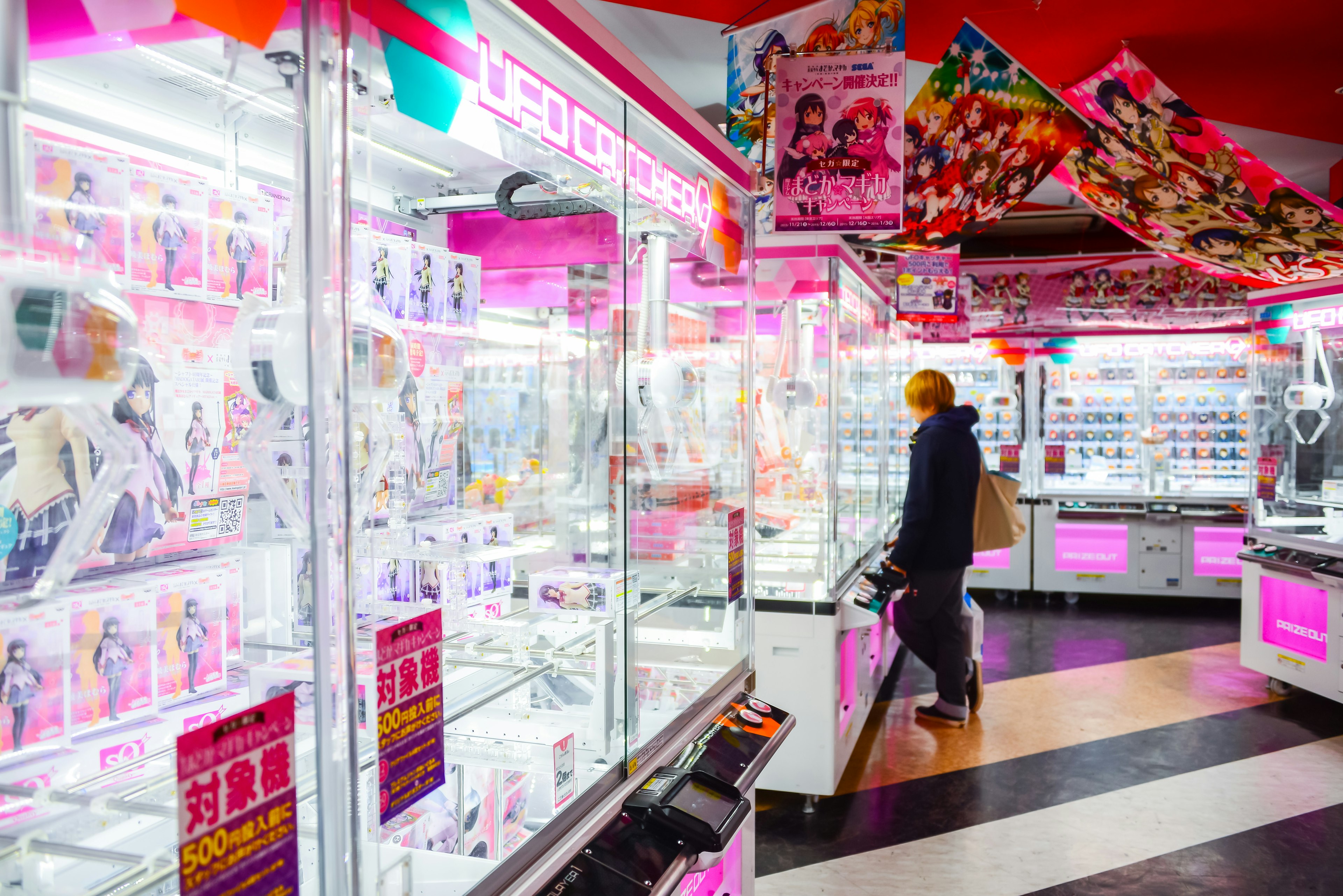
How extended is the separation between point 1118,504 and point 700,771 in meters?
6.98

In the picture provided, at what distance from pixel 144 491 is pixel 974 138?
374cm

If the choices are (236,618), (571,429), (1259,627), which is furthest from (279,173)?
(1259,627)

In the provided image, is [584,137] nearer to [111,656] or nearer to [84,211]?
[84,211]

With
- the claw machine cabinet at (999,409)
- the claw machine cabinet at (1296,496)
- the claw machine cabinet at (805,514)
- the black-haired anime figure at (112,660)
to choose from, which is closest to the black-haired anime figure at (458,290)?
the black-haired anime figure at (112,660)

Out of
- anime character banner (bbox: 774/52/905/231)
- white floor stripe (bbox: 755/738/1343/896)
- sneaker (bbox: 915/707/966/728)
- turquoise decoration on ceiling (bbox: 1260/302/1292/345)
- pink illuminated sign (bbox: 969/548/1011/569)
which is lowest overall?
white floor stripe (bbox: 755/738/1343/896)

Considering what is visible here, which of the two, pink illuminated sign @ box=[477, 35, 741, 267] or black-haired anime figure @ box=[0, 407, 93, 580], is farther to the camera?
pink illuminated sign @ box=[477, 35, 741, 267]

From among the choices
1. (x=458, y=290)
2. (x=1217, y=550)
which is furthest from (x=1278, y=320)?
(x=458, y=290)

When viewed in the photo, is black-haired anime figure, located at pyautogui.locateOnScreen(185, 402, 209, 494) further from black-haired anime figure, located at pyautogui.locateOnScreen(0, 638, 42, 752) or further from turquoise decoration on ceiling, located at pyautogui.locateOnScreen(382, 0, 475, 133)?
turquoise decoration on ceiling, located at pyautogui.locateOnScreen(382, 0, 475, 133)

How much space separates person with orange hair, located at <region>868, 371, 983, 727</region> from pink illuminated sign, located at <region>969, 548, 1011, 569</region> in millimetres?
3232

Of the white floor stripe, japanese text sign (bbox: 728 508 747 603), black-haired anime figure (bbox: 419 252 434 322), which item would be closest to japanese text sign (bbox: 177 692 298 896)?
black-haired anime figure (bbox: 419 252 434 322)

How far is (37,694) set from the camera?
3.57 feet

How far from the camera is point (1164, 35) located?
3646 mm

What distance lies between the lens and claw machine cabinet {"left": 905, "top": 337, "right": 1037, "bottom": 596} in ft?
26.0

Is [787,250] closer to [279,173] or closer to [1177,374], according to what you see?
[279,173]
